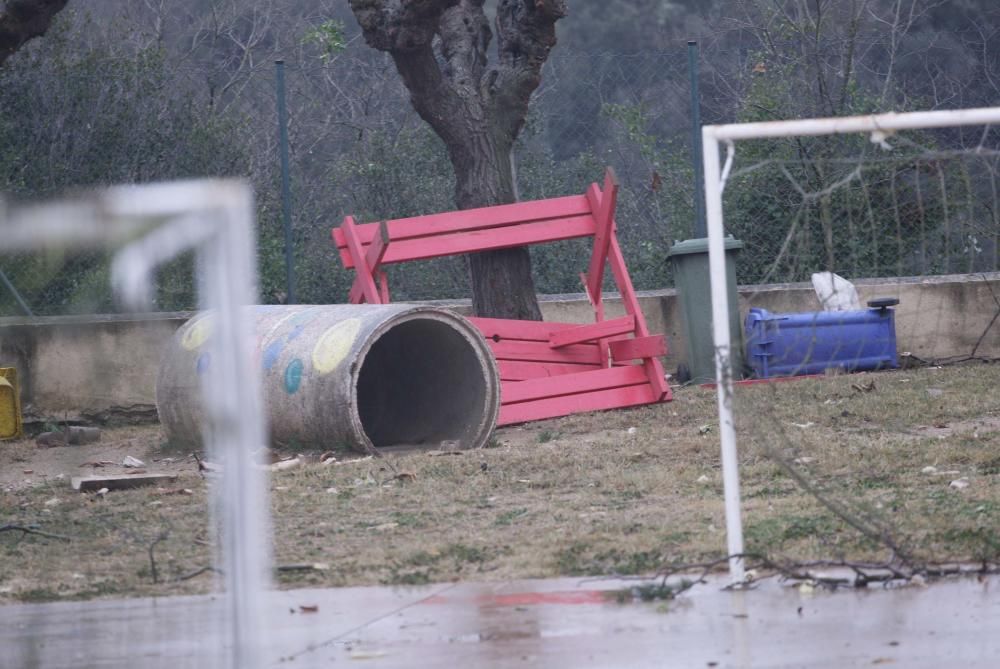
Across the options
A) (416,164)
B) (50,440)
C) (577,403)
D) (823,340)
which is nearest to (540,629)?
(577,403)

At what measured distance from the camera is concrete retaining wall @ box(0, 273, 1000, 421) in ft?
35.1

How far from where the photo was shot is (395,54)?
11.5m

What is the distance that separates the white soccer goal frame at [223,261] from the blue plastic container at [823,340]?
7378 mm

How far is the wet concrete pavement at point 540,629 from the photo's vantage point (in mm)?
3879

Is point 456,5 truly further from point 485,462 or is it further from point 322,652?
point 322,652

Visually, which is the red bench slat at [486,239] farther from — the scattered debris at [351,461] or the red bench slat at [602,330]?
the scattered debris at [351,461]

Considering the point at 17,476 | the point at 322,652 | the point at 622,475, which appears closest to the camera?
the point at 322,652

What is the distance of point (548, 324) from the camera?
10555 millimetres

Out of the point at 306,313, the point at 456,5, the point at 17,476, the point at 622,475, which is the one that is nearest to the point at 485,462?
A: the point at 622,475

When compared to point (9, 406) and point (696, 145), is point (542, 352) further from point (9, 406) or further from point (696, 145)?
point (9, 406)

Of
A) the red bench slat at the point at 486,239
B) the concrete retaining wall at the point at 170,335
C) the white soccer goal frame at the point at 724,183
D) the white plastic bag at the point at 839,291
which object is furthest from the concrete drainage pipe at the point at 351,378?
the white soccer goal frame at the point at 724,183

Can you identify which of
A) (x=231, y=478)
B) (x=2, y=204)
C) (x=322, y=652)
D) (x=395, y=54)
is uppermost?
(x=395, y=54)

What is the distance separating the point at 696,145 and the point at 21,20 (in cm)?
586

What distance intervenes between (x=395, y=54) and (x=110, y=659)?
8.06 m
